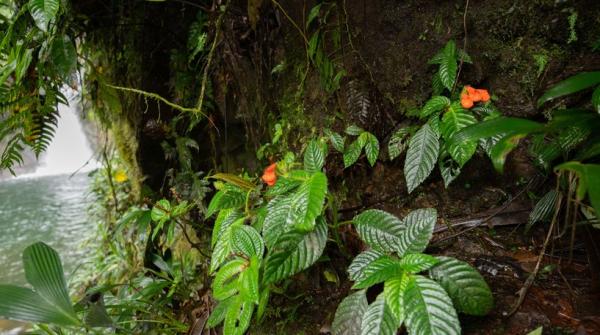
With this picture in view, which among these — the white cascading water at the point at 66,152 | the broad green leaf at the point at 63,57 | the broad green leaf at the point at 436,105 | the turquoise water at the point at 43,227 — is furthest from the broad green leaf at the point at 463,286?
the white cascading water at the point at 66,152

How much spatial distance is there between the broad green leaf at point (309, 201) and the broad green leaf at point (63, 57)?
3.91ft

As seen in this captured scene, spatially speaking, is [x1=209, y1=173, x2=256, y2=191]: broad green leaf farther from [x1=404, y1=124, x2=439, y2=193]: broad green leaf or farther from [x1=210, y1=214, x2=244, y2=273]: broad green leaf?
[x1=404, y1=124, x2=439, y2=193]: broad green leaf

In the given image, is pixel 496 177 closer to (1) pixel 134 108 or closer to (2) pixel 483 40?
(2) pixel 483 40

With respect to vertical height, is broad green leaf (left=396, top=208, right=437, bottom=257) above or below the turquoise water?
above

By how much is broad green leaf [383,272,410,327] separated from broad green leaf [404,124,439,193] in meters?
0.33

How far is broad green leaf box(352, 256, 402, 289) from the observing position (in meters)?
0.80

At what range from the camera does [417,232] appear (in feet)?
2.91

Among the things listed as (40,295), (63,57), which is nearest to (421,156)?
(40,295)

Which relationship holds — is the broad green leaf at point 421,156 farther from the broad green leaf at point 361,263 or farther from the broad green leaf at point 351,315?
the broad green leaf at point 351,315

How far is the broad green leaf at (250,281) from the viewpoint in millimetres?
902

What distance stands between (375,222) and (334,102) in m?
0.64

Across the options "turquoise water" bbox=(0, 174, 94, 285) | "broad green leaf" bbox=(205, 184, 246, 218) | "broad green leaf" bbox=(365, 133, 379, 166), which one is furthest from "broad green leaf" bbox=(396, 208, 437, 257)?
"turquoise water" bbox=(0, 174, 94, 285)

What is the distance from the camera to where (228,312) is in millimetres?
1007

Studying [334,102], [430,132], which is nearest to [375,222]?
[430,132]
